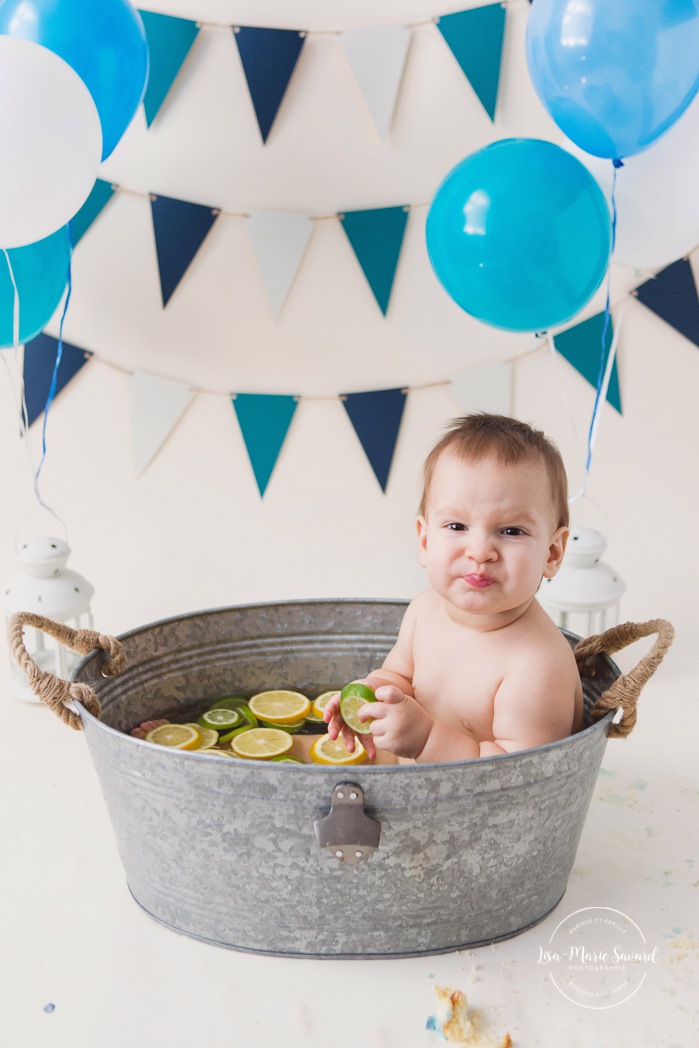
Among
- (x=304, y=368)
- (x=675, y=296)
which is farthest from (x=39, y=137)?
(x=675, y=296)

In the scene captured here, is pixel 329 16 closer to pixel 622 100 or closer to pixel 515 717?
pixel 622 100

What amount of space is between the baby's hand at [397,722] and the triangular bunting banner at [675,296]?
139 centimetres

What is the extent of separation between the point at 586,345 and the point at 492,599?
1.18 metres

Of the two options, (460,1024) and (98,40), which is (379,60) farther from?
(460,1024)

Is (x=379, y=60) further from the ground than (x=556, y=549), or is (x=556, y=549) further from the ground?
Answer: (x=379, y=60)

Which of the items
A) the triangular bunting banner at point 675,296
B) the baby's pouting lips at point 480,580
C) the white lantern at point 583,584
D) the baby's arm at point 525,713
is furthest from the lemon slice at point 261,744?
the triangular bunting banner at point 675,296

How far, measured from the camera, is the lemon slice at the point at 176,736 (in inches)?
62.4

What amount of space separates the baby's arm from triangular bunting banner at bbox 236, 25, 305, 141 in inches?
53.9

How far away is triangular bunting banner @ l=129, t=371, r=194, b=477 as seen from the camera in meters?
2.39

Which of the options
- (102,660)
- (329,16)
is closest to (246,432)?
(329,16)

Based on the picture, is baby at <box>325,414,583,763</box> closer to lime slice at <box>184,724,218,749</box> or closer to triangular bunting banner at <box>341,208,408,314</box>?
lime slice at <box>184,724,218,749</box>

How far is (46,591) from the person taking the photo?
6.66ft

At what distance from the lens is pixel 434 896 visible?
1243 mm

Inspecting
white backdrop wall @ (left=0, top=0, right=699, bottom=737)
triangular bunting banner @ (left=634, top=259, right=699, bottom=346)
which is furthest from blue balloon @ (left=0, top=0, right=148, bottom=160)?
triangular bunting banner @ (left=634, top=259, right=699, bottom=346)
